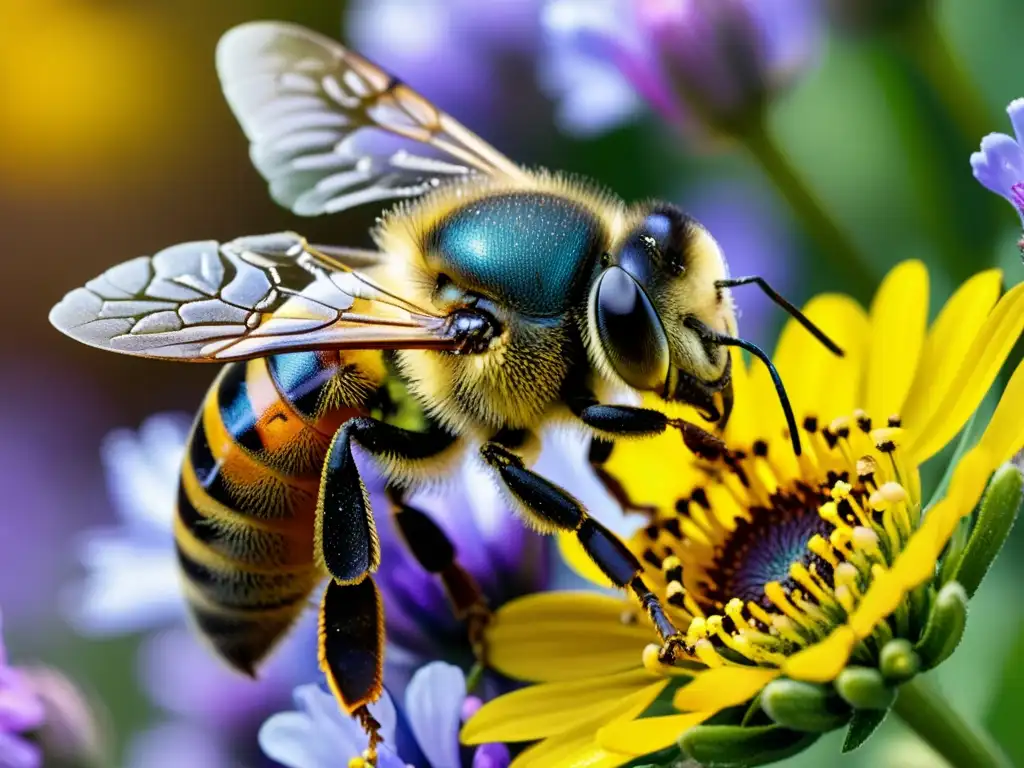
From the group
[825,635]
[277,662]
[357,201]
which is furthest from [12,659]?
[825,635]

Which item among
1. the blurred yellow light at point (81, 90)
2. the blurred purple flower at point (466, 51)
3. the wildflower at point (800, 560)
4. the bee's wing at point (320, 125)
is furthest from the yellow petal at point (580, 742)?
the blurred yellow light at point (81, 90)

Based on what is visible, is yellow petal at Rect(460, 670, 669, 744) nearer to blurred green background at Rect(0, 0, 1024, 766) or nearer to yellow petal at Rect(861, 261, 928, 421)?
yellow petal at Rect(861, 261, 928, 421)

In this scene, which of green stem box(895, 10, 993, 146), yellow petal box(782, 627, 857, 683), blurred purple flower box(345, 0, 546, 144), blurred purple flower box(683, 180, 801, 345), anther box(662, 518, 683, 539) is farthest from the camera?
blurred purple flower box(345, 0, 546, 144)

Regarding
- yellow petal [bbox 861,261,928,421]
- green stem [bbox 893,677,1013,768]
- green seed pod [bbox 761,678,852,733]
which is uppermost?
yellow petal [bbox 861,261,928,421]

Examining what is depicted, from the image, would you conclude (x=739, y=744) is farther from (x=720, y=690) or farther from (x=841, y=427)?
(x=841, y=427)

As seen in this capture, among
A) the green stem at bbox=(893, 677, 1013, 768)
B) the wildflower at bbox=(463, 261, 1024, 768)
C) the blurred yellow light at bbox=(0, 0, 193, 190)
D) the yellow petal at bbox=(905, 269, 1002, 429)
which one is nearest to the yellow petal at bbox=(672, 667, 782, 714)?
the wildflower at bbox=(463, 261, 1024, 768)

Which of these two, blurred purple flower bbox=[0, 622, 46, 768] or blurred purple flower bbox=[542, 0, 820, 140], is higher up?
blurred purple flower bbox=[542, 0, 820, 140]
